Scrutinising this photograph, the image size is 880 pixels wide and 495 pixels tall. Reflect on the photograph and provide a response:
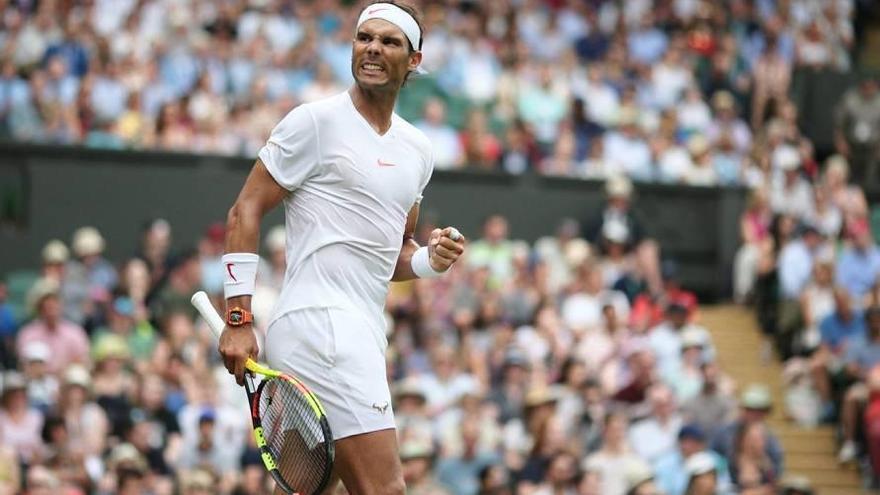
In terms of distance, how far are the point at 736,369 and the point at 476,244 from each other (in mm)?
2759

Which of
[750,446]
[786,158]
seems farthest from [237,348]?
[786,158]

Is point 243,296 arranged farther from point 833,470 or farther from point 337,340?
point 833,470

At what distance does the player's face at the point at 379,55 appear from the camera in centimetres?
645

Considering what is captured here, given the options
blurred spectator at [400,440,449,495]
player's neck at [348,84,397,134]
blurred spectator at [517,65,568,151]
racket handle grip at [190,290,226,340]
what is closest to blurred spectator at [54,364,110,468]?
blurred spectator at [400,440,449,495]

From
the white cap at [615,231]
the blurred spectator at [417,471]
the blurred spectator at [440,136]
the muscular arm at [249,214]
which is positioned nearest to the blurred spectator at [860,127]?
the white cap at [615,231]

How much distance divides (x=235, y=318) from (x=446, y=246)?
2.63 feet

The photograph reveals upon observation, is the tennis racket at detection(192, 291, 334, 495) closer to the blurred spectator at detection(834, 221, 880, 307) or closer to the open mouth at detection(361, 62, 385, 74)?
the open mouth at detection(361, 62, 385, 74)

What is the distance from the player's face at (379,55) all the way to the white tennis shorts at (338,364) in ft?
2.64

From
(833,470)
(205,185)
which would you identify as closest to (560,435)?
(833,470)

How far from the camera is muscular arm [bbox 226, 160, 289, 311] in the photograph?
249 inches

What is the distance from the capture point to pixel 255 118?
16156 millimetres

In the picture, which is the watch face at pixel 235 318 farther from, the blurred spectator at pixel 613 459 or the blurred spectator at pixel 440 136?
the blurred spectator at pixel 440 136

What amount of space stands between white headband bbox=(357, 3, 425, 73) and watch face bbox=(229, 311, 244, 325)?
1106mm

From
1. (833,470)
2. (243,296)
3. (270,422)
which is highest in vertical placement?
(243,296)
